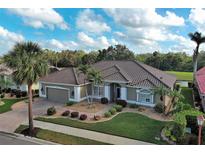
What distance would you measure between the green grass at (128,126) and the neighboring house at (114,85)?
4.35 metres

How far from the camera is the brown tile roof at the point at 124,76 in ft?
82.8

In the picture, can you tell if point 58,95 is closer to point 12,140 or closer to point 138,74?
point 138,74

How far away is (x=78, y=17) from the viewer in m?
21.6

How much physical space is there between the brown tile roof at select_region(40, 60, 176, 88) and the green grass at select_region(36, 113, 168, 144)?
5488 mm

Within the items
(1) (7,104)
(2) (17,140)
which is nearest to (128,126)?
(2) (17,140)

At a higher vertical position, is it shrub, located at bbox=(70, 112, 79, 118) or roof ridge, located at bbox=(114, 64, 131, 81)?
roof ridge, located at bbox=(114, 64, 131, 81)

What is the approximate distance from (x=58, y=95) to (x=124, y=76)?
8750 millimetres

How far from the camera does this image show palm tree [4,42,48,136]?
16000 mm

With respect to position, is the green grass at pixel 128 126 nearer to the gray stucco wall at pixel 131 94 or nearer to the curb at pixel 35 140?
the curb at pixel 35 140

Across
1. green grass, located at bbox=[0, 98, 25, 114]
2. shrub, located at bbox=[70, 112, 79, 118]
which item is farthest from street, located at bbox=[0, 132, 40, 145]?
green grass, located at bbox=[0, 98, 25, 114]

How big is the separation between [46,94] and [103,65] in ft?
29.9

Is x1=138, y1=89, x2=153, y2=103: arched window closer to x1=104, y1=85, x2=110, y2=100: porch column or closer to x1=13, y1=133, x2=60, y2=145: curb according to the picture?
x1=104, y1=85, x2=110, y2=100: porch column
